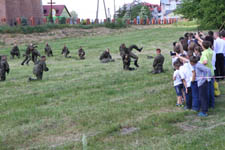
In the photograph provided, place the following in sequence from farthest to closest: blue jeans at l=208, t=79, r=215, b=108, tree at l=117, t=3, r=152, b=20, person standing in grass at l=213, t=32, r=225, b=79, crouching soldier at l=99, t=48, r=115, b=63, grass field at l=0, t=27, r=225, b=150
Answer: tree at l=117, t=3, r=152, b=20 < crouching soldier at l=99, t=48, r=115, b=63 < person standing in grass at l=213, t=32, r=225, b=79 < blue jeans at l=208, t=79, r=215, b=108 < grass field at l=0, t=27, r=225, b=150

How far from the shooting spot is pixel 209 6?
37031 mm

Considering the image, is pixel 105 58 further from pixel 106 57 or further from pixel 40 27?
pixel 40 27

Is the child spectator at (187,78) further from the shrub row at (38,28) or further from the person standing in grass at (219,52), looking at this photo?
the shrub row at (38,28)

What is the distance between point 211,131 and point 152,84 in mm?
6291

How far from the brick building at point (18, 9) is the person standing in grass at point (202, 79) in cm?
4853

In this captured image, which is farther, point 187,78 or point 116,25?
point 116,25

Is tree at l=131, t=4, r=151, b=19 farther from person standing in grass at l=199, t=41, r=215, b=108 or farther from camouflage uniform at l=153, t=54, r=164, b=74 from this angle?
person standing in grass at l=199, t=41, r=215, b=108

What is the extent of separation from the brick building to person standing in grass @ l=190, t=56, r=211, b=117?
4853 cm

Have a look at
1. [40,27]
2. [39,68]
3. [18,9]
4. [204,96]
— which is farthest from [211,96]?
[18,9]

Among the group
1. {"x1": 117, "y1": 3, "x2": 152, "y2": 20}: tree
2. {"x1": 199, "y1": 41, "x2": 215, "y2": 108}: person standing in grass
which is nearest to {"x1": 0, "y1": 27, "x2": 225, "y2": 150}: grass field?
{"x1": 199, "y1": 41, "x2": 215, "y2": 108}: person standing in grass

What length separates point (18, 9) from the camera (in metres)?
62.2

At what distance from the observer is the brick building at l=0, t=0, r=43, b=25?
2247 inches

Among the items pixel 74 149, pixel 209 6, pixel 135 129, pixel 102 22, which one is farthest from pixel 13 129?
pixel 102 22

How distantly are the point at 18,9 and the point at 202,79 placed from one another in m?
58.7
